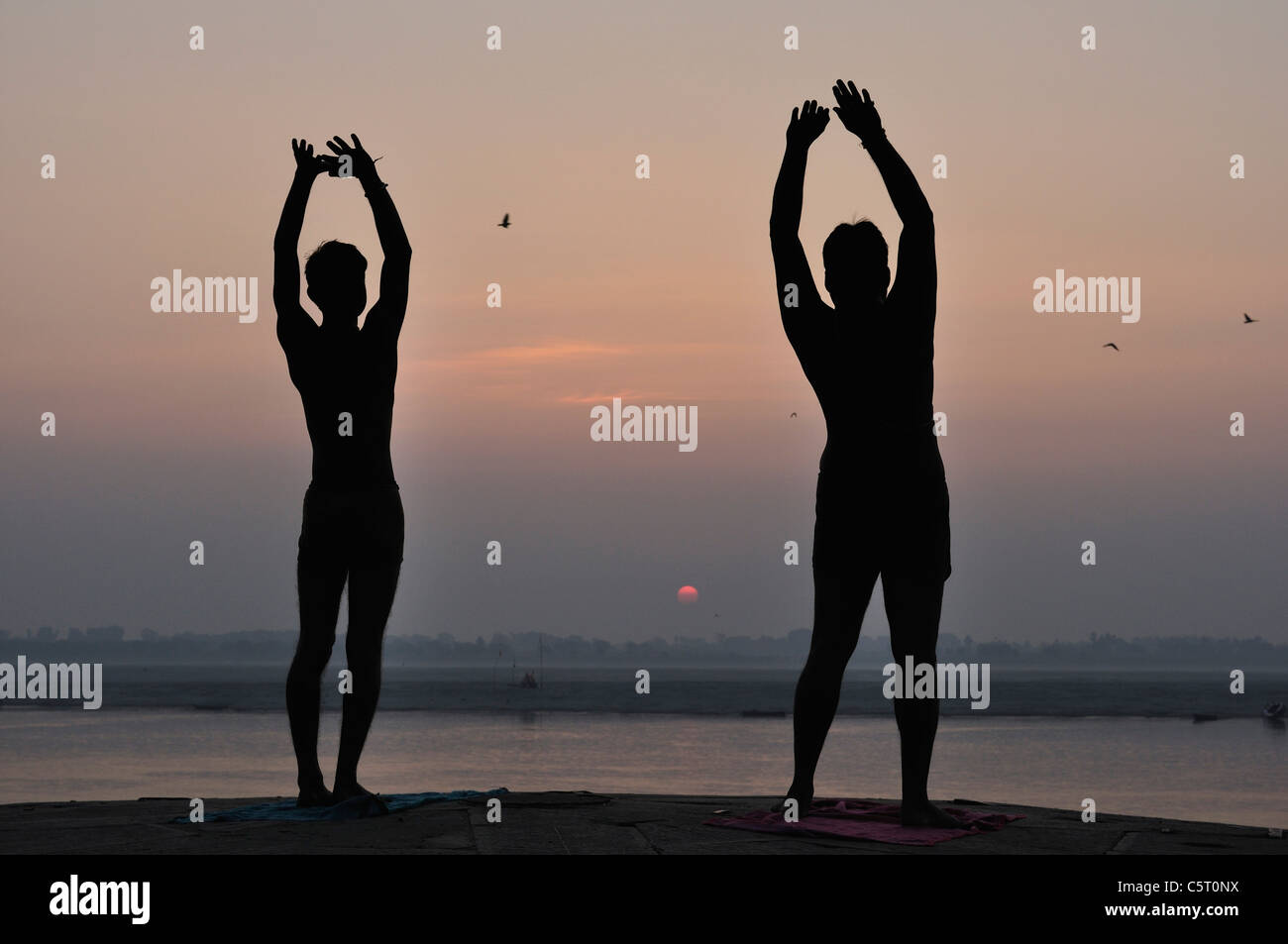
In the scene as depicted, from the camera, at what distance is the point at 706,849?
213 inches

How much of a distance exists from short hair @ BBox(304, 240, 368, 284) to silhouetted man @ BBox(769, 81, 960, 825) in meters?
2.28

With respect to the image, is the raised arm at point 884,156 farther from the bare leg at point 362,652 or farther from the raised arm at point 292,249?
the bare leg at point 362,652

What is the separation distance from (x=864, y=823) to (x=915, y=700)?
607 millimetres

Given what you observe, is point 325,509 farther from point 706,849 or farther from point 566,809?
point 706,849

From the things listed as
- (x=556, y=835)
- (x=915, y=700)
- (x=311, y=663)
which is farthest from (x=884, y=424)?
(x=311, y=663)

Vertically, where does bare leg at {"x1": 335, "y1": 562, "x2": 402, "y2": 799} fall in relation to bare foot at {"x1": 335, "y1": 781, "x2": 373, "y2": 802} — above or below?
above

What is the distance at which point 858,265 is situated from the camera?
653cm

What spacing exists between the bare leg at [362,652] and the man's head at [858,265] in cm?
272

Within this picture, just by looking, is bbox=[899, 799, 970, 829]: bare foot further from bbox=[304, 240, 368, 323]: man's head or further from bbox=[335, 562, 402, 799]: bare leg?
bbox=[304, 240, 368, 323]: man's head

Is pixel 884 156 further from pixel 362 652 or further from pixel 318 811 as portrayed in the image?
pixel 318 811

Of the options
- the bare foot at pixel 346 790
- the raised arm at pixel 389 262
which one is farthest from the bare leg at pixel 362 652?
the raised arm at pixel 389 262

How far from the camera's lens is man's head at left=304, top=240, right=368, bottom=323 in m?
7.29

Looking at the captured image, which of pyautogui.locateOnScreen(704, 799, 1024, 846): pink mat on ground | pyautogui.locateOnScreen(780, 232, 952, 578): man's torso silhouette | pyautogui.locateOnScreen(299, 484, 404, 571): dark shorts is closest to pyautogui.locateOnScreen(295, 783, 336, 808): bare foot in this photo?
pyautogui.locateOnScreen(299, 484, 404, 571): dark shorts
